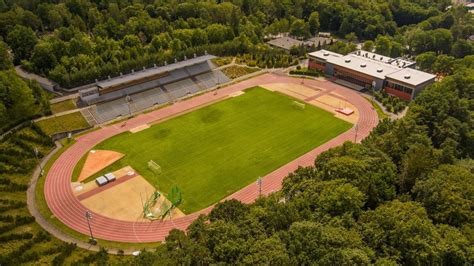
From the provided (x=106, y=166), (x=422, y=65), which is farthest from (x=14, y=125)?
(x=422, y=65)

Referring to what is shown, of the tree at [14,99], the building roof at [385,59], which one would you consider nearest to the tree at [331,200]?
the tree at [14,99]

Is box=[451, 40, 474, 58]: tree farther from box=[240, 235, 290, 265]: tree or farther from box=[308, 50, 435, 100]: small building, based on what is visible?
box=[240, 235, 290, 265]: tree

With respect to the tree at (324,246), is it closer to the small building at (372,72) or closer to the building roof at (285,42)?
the small building at (372,72)

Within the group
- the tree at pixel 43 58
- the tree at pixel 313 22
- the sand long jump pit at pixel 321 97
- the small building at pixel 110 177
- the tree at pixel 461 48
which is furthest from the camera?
the tree at pixel 313 22

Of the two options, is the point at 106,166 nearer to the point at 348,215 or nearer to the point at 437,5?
the point at 348,215

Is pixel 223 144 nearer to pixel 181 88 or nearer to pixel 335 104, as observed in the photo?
pixel 181 88
